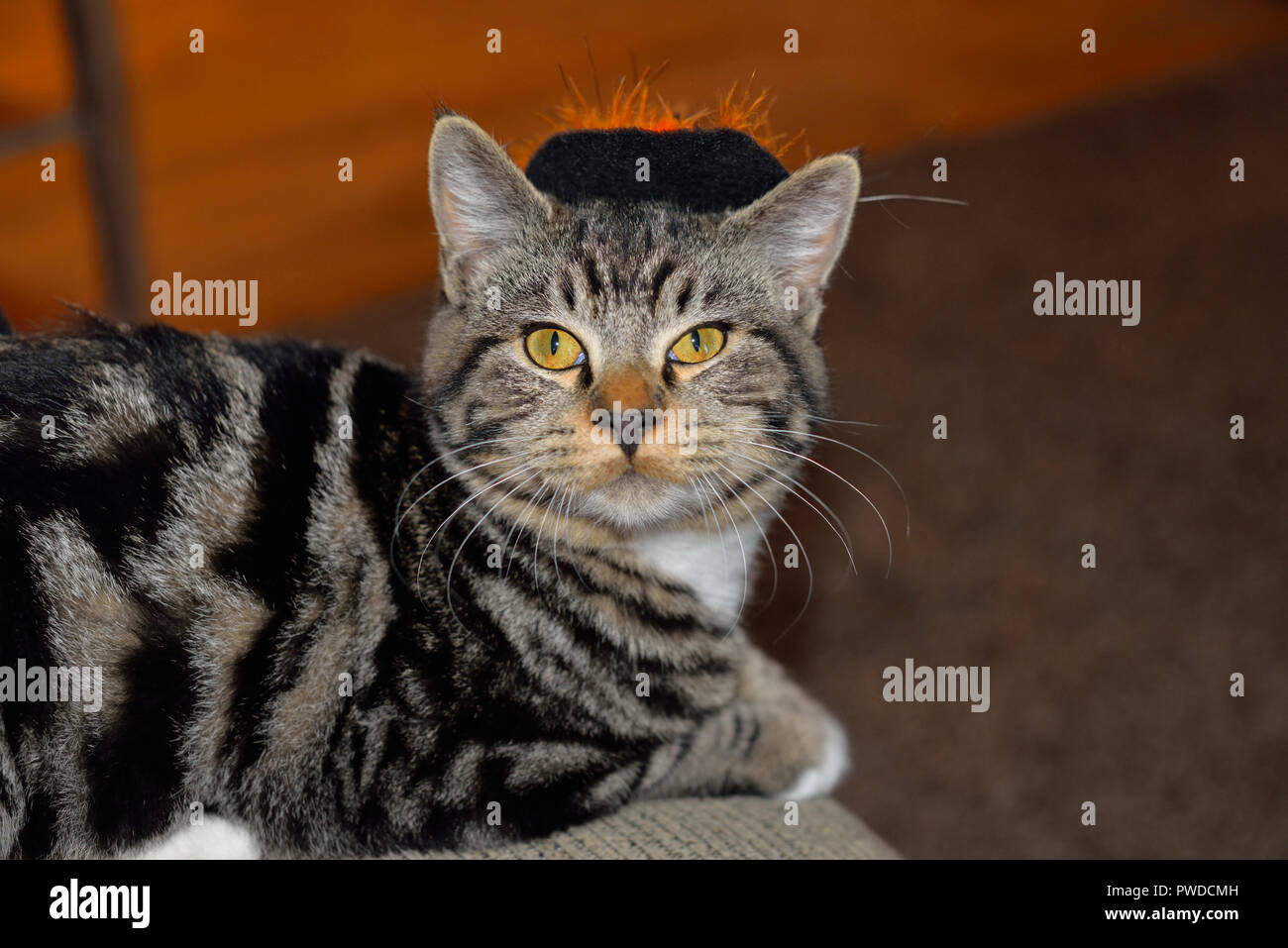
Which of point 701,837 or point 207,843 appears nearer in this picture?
point 207,843

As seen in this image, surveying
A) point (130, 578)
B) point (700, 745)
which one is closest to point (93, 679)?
point (130, 578)

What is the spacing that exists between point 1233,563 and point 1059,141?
1621mm

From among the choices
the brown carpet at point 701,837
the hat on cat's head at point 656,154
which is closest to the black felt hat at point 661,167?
the hat on cat's head at point 656,154

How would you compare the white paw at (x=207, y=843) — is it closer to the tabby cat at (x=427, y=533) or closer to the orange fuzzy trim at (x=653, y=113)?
the tabby cat at (x=427, y=533)

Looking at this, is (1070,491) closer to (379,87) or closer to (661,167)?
(661,167)

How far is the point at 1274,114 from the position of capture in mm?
3828

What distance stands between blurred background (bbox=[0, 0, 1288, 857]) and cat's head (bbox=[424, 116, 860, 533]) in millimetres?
784

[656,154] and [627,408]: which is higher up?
[656,154]

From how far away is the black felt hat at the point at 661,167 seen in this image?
131cm

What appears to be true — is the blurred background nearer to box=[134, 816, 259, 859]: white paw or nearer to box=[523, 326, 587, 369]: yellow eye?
box=[523, 326, 587, 369]: yellow eye

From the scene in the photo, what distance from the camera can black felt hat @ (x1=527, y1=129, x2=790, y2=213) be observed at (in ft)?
4.28

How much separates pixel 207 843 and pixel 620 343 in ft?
2.23

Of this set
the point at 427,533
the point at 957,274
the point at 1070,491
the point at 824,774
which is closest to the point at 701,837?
the point at 824,774

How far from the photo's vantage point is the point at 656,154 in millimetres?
1306
